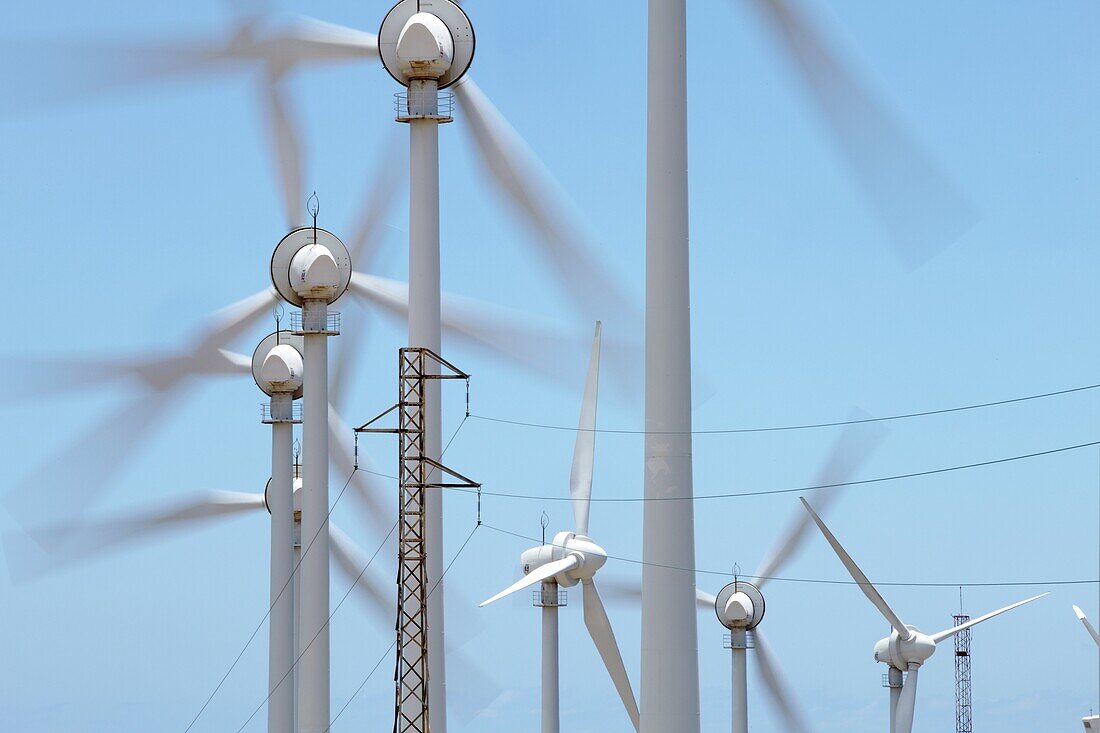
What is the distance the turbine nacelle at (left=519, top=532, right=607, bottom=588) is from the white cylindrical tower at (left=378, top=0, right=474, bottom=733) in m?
11.4

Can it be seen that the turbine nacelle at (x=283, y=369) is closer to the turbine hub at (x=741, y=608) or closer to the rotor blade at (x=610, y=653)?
the rotor blade at (x=610, y=653)

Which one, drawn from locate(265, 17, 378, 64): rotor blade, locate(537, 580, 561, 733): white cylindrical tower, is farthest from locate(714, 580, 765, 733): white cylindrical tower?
locate(265, 17, 378, 64): rotor blade

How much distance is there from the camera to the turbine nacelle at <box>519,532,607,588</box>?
5722 cm

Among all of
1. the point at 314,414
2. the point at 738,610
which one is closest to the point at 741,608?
the point at 738,610

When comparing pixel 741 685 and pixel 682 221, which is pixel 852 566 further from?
pixel 682 221

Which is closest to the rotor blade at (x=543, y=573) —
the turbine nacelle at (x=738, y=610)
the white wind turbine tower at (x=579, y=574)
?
the white wind turbine tower at (x=579, y=574)

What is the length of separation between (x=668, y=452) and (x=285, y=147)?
23.3 m

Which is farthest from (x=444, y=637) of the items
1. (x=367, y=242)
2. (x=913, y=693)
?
(x=913, y=693)

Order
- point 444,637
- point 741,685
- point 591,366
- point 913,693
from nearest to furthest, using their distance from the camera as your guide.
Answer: point 444,637
point 591,366
point 913,693
point 741,685

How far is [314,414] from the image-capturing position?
2143 inches

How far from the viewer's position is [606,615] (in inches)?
2082

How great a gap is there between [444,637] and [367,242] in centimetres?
1263

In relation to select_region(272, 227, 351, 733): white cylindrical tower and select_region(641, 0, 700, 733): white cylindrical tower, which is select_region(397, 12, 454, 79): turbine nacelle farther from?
select_region(641, 0, 700, 733): white cylindrical tower

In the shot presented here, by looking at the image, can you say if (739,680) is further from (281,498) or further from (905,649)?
(281,498)
